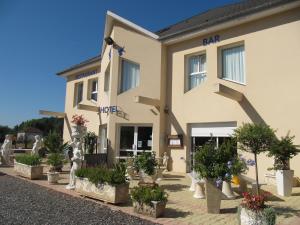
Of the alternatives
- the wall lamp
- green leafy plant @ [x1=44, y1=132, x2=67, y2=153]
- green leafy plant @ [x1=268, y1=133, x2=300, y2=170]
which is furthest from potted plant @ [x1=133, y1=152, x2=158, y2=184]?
the wall lamp

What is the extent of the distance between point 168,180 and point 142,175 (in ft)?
7.87

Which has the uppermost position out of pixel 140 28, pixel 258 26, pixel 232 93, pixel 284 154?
pixel 140 28

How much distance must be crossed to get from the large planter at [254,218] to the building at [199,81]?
5.85 metres

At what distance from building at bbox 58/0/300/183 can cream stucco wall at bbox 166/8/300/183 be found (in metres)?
0.04

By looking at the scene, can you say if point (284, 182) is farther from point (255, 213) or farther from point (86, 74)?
point (86, 74)

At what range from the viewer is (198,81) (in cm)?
1467

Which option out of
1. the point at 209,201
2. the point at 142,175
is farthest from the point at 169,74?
the point at 209,201

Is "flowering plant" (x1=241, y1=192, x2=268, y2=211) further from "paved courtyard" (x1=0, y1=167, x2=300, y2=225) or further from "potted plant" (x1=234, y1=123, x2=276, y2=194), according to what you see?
"potted plant" (x1=234, y1=123, x2=276, y2=194)

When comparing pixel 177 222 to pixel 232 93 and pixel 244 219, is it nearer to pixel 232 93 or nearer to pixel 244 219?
pixel 244 219

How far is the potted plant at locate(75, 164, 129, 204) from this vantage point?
796 cm

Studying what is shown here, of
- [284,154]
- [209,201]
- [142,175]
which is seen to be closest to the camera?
[209,201]

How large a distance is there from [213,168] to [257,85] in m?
6.38

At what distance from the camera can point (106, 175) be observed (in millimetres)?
8188

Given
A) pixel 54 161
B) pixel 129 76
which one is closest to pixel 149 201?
pixel 54 161
